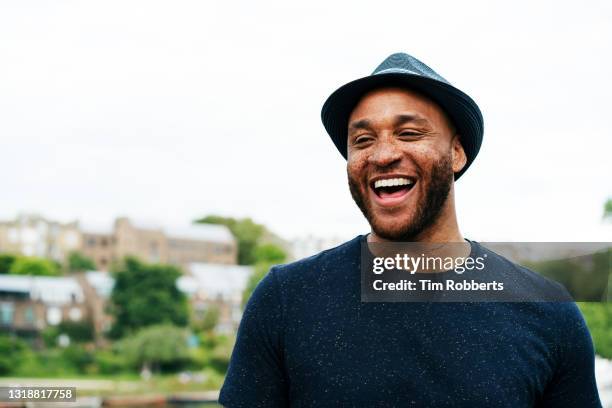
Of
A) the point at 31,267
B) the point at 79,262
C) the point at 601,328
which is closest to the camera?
the point at 601,328

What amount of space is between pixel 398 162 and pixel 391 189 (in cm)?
7

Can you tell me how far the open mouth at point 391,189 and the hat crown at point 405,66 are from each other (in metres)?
0.29

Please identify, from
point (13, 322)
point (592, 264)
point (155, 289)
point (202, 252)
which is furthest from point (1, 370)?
point (592, 264)

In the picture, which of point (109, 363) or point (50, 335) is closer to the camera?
point (109, 363)

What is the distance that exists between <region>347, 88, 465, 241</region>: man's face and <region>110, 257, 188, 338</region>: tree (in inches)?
1938

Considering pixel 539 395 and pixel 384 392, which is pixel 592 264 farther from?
pixel 384 392

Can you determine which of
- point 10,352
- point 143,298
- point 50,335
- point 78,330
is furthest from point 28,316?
point 143,298

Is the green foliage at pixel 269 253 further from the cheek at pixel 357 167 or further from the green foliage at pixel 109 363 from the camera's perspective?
the cheek at pixel 357 167

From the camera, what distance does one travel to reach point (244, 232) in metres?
74.5

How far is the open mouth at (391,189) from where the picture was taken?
83.1 inches

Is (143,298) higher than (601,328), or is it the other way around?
(601,328)

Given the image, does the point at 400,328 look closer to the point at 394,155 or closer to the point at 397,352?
the point at 397,352

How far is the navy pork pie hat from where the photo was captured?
2172 millimetres

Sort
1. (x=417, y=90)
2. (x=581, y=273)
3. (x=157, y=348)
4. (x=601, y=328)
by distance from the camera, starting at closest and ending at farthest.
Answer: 1. (x=417, y=90)
2. (x=581, y=273)
3. (x=601, y=328)
4. (x=157, y=348)
